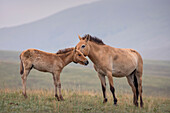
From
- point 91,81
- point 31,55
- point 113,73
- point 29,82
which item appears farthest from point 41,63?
point 91,81

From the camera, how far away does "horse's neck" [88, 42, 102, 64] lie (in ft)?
A: 34.2

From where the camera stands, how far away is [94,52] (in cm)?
1055

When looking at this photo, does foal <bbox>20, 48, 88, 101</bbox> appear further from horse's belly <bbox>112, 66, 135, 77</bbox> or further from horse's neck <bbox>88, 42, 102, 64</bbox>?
horse's belly <bbox>112, 66, 135, 77</bbox>

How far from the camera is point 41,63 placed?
10812 mm

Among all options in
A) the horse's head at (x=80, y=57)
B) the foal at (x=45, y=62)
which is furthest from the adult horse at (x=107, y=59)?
the foal at (x=45, y=62)

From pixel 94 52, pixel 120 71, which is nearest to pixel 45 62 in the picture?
pixel 94 52

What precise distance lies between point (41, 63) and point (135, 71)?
14.7 ft

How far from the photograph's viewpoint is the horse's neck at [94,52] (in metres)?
10.4

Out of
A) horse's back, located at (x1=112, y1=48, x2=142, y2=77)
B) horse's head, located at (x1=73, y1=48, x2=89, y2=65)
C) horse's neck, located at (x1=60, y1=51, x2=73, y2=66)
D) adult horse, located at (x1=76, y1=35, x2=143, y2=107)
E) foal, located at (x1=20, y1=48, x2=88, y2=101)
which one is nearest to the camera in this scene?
adult horse, located at (x1=76, y1=35, x2=143, y2=107)

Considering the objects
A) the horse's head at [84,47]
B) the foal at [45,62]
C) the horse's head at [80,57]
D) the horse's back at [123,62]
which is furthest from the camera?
the horse's head at [80,57]

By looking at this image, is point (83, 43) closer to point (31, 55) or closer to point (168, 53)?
point (31, 55)

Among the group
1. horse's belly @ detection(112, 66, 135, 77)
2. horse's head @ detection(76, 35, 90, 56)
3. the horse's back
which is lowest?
horse's belly @ detection(112, 66, 135, 77)

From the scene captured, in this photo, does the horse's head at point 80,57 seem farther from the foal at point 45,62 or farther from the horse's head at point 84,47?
the horse's head at point 84,47

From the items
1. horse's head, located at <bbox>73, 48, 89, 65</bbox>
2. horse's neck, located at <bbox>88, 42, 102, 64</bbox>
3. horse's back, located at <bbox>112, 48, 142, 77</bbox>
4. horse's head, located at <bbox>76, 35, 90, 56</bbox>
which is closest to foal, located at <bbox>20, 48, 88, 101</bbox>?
horse's head, located at <bbox>73, 48, 89, 65</bbox>
